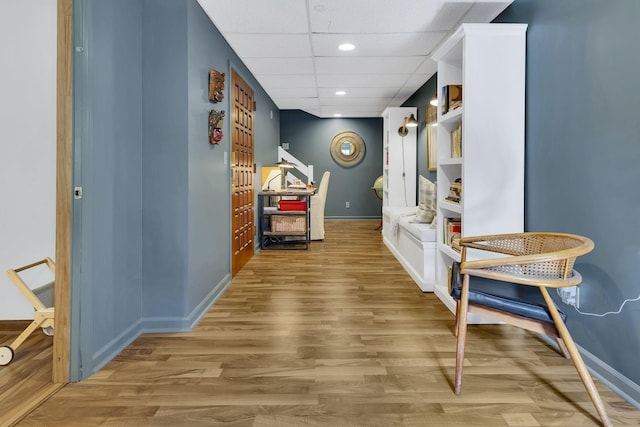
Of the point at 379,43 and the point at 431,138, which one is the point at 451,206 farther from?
the point at 431,138

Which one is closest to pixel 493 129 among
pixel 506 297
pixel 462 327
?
pixel 506 297

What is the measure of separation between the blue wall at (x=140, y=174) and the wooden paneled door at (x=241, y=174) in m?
0.69

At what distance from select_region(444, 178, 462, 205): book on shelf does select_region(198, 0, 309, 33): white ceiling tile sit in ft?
5.64

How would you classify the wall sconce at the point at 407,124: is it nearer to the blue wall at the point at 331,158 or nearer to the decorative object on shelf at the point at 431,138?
the decorative object on shelf at the point at 431,138

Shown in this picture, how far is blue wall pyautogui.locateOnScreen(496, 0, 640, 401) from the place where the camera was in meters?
1.77

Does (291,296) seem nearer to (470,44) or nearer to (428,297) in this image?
(428,297)

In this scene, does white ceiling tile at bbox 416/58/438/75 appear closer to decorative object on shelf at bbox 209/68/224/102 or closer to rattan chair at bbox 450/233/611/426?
decorative object on shelf at bbox 209/68/224/102

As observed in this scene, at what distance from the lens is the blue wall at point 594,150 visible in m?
1.77

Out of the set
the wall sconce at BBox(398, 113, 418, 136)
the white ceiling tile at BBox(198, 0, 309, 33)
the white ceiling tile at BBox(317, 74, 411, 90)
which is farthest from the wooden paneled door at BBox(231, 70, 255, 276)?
the wall sconce at BBox(398, 113, 418, 136)

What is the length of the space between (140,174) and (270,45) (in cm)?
195

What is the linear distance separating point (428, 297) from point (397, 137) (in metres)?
3.32

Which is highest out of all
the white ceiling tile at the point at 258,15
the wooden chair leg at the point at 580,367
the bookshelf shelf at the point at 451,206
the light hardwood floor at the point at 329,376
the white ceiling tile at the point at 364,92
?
the white ceiling tile at the point at 364,92

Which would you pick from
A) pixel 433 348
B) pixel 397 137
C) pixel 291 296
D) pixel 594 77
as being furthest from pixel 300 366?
pixel 397 137

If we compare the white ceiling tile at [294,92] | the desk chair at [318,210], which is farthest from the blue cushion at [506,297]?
the white ceiling tile at [294,92]
